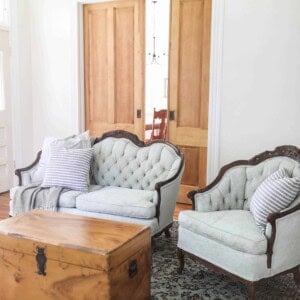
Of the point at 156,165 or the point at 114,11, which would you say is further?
the point at 114,11

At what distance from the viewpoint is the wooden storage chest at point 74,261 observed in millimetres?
2158

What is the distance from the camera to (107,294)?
2131mm

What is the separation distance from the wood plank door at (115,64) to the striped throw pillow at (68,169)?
1.48 m

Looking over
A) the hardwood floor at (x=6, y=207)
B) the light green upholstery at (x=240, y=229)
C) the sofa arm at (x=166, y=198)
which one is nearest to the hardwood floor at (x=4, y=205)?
the hardwood floor at (x=6, y=207)

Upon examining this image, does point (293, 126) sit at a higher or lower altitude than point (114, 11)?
lower

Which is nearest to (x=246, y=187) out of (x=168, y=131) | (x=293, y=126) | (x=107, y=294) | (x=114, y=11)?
(x=293, y=126)

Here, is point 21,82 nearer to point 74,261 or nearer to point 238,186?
point 238,186

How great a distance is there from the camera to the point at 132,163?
12.7ft

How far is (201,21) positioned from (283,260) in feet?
9.58

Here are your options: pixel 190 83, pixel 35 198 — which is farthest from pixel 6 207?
pixel 190 83

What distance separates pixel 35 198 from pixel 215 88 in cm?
220

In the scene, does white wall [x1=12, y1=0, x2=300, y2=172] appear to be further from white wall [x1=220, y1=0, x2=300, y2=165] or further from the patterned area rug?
the patterned area rug

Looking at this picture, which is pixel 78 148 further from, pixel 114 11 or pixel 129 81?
pixel 114 11

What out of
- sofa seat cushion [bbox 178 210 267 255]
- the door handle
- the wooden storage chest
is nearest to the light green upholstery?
sofa seat cushion [bbox 178 210 267 255]
